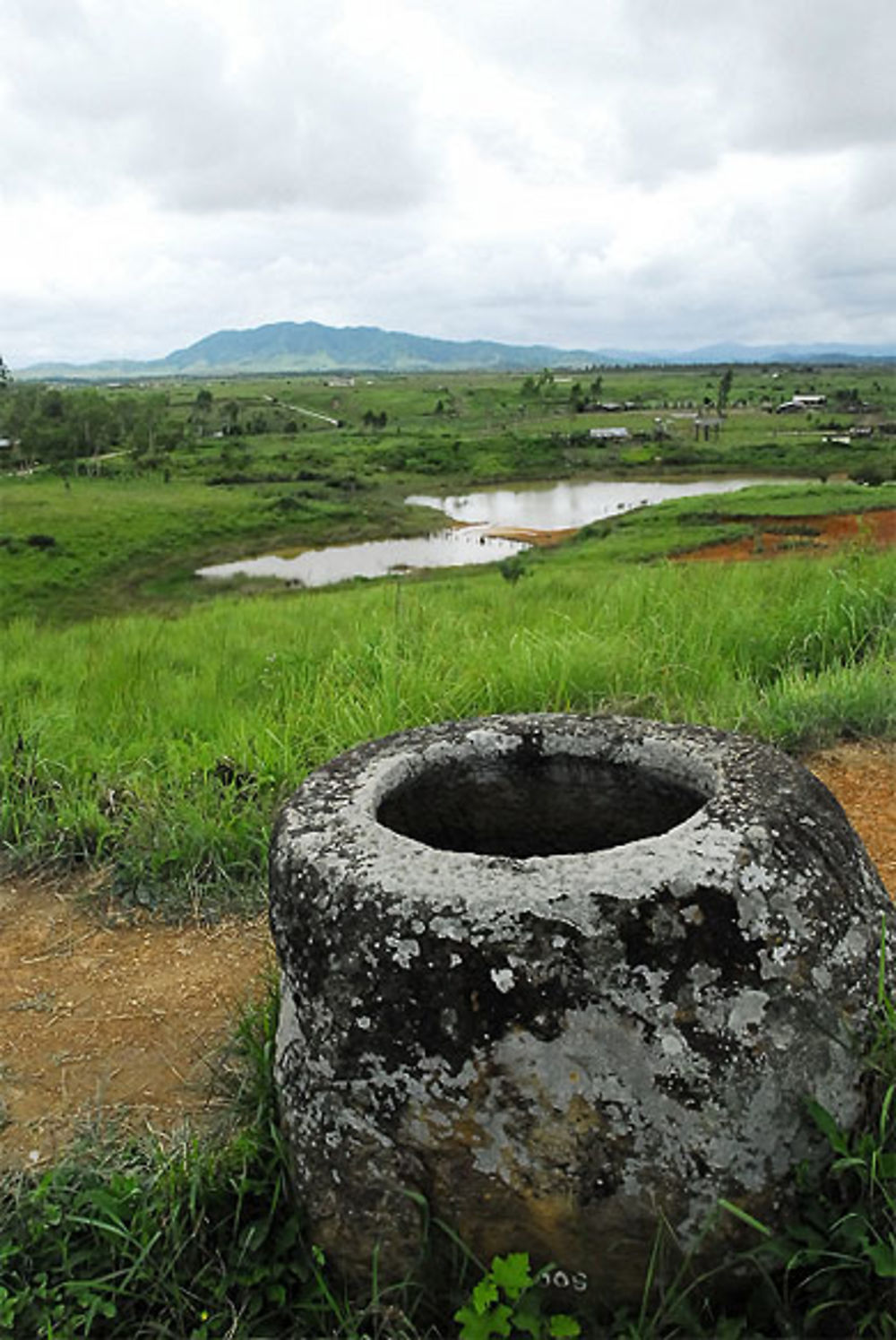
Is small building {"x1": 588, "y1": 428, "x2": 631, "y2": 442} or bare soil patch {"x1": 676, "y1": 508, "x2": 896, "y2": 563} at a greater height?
small building {"x1": 588, "y1": 428, "x2": 631, "y2": 442}

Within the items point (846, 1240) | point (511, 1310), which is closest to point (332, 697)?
point (511, 1310)

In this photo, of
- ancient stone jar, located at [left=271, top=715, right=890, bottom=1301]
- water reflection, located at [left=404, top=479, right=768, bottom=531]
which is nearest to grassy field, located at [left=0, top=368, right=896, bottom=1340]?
ancient stone jar, located at [left=271, top=715, right=890, bottom=1301]

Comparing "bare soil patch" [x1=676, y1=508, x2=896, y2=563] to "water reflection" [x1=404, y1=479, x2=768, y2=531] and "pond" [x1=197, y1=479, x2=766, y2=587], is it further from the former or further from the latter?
"water reflection" [x1=404, y1=479, x2=768, y2=531]

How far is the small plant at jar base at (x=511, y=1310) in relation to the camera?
2.14 metres

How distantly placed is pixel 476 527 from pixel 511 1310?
4363cm

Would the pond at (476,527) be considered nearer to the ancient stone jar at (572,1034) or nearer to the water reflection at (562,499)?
the water reflection at (562,499)

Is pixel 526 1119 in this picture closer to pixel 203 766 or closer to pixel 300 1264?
pixel 300 1264

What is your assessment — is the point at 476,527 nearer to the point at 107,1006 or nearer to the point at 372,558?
the point at 372,558

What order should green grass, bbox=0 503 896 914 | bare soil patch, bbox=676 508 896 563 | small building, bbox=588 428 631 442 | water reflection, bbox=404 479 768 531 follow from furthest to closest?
small building, bbox=588 428 631 442
water reflection, bbox=404 479 768 531
bare soil patch, bbox=676 508 896 563
green grass, bbox=0 503 896 914

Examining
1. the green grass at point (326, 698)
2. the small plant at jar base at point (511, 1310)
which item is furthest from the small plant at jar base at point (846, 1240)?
the green grass at point (326, 698)

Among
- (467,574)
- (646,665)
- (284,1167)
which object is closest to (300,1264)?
(284,1167)

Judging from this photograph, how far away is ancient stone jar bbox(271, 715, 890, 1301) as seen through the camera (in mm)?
2176

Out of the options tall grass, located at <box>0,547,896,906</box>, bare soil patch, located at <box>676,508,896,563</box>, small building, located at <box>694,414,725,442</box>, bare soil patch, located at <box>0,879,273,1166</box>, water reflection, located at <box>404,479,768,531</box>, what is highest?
small building, located at <box>694,414,725,442</box>

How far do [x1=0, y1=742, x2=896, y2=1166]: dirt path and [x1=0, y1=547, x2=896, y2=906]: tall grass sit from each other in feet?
0.87
